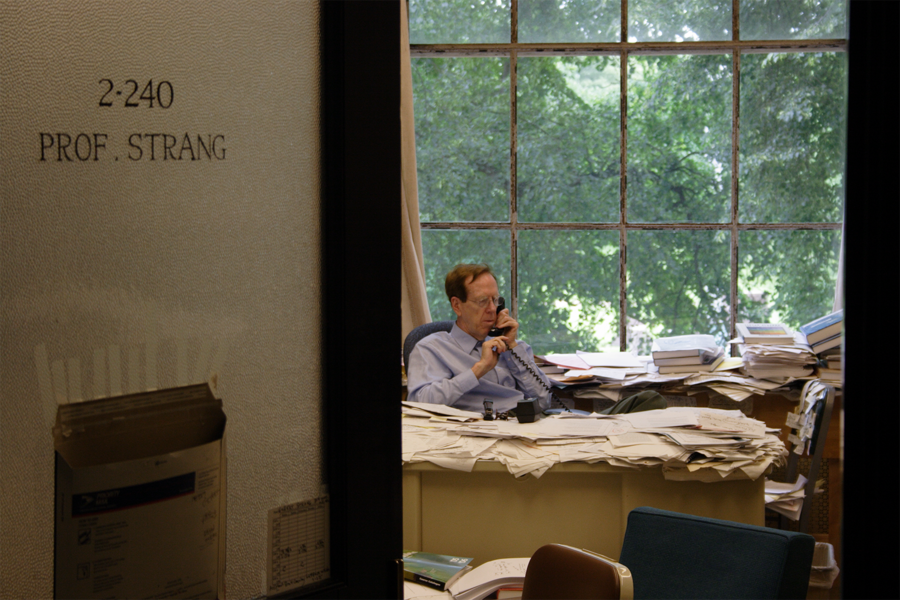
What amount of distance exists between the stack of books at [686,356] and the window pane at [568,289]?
0.47m

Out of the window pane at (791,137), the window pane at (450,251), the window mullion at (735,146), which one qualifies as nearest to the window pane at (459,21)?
the window pane at (450,251)

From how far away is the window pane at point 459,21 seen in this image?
12.7 feet

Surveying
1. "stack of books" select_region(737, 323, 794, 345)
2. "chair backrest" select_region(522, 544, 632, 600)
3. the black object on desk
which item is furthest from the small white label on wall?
"stack of books" select_region(737, 323, 794, 345)

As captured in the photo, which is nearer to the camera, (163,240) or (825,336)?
(163,240)

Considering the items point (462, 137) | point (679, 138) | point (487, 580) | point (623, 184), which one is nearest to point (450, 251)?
point (462, 137)

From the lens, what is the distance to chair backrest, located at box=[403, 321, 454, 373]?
3240 mm

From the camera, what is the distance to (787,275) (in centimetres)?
389

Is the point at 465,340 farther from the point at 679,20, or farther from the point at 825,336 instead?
the point at 679,20

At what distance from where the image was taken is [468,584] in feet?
5.08

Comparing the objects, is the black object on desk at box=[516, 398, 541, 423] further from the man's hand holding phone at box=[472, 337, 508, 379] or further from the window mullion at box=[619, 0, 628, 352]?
the window mullion at box=[619, 0, 628, 352]

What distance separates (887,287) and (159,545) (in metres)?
0.63

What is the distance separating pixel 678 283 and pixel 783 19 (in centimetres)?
148

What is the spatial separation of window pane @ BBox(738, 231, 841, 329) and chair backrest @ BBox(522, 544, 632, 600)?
2881mm

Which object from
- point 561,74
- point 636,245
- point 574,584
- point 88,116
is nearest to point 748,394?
point 636,245
